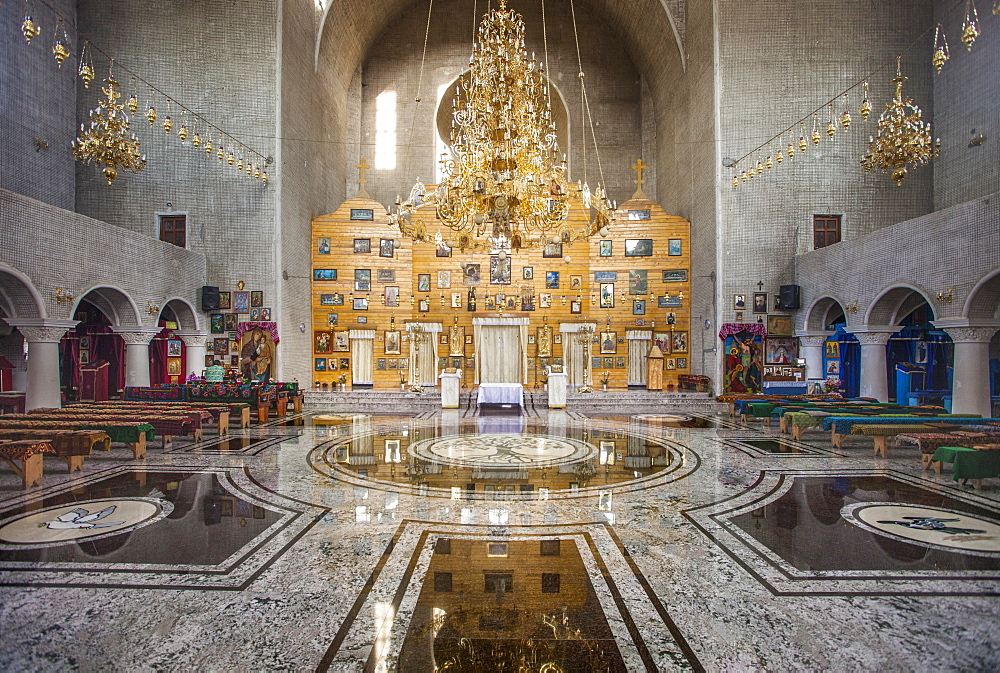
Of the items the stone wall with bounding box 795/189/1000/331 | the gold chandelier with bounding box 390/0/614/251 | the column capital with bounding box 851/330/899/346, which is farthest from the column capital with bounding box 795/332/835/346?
the gold chandelier with bounding box 390/0/614/251

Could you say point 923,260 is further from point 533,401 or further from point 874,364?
point 533,401

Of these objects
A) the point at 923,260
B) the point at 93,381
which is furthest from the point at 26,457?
the point at 923,260

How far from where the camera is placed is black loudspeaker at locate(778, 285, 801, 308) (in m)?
15.3

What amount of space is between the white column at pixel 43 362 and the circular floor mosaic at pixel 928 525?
1396 cm

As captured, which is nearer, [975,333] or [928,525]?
[928,525]

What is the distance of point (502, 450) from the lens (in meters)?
8.65

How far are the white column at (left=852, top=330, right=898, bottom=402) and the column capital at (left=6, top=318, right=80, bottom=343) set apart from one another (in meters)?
18.4

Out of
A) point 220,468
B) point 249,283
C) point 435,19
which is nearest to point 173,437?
point 220,468

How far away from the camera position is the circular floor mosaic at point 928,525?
4.54 meters

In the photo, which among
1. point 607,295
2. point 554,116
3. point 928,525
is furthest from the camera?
point 554,116

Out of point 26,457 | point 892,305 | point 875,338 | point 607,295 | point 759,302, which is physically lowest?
point 26,457

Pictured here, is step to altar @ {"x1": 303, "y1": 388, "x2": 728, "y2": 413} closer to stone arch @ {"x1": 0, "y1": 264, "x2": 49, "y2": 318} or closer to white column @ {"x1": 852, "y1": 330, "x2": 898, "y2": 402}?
white column @ {"x1": 852, "y1": 330, "x2": 898, "y2": 402}

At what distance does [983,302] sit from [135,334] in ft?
62.4

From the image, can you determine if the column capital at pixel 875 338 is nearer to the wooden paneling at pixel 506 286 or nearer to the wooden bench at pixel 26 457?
the wooden paneling at pixel 506 286
